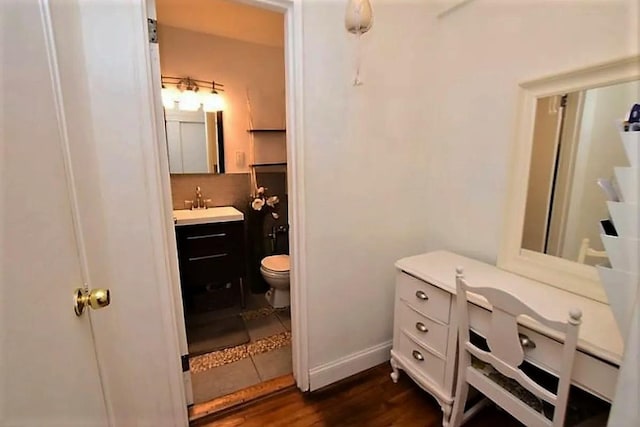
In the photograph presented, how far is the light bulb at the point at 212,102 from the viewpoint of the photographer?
2568 millimetres

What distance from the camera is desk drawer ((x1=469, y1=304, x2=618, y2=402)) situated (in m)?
0.89

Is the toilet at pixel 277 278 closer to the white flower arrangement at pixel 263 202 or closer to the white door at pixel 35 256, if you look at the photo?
the white flower arrangement at pixel 263 202

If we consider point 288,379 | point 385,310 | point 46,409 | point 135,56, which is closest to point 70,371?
point 46,409

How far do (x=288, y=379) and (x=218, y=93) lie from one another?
2.35m

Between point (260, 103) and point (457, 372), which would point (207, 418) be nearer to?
point (457, 372)

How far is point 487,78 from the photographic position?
1530mm

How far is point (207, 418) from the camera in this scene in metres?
1.54

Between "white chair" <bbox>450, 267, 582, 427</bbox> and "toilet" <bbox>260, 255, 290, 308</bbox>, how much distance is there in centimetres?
145

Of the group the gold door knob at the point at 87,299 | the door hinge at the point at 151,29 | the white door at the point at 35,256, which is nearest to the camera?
the white door at the point at 35,256

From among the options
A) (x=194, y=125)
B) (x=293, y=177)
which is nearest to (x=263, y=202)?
(x=194, y=125)

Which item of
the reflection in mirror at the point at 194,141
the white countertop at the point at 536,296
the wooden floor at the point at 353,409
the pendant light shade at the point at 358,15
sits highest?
the pendant light shade at the point at 358,15

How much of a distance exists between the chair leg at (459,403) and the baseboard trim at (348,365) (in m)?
0.59

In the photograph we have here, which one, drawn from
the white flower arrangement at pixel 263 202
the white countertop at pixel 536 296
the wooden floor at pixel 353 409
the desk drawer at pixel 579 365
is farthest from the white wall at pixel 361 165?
the white flower arrangement at pixel 263 202

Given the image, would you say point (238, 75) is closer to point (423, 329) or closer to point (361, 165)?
point (361, 165)
